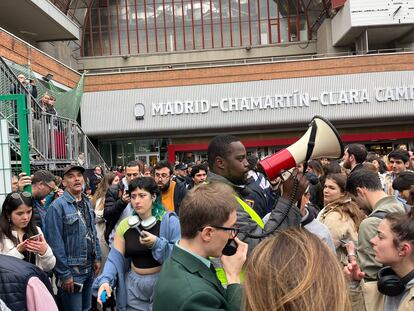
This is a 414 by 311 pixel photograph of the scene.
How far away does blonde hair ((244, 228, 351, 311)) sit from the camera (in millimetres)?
1410

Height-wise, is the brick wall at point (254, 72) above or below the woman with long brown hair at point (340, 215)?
above

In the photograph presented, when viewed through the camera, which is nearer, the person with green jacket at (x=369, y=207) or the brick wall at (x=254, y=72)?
the person with green jacket at (x=369, y=207)

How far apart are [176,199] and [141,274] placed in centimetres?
277

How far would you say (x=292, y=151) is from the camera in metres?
2.97

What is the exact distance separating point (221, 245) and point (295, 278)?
889 millimetres

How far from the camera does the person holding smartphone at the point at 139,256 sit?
3791 mm

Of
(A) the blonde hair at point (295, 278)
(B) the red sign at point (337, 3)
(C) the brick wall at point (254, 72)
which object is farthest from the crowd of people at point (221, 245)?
(B) the red sign at point (337, 3)

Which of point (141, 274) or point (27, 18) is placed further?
point (27, 18)

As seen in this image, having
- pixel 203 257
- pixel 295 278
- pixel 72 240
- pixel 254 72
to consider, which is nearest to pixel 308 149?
pixel 203 257

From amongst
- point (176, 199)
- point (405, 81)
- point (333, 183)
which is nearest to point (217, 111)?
point (405, 81)

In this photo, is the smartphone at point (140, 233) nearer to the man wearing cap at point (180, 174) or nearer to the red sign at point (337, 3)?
the man wearing cap at point (180, 174)

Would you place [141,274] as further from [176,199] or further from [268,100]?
[268,100]

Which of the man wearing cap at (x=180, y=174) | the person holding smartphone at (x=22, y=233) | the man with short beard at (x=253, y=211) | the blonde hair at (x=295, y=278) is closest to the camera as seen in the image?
the blonde hair at (x=295, y=278)

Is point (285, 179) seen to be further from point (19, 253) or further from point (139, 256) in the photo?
point (19, 253)
